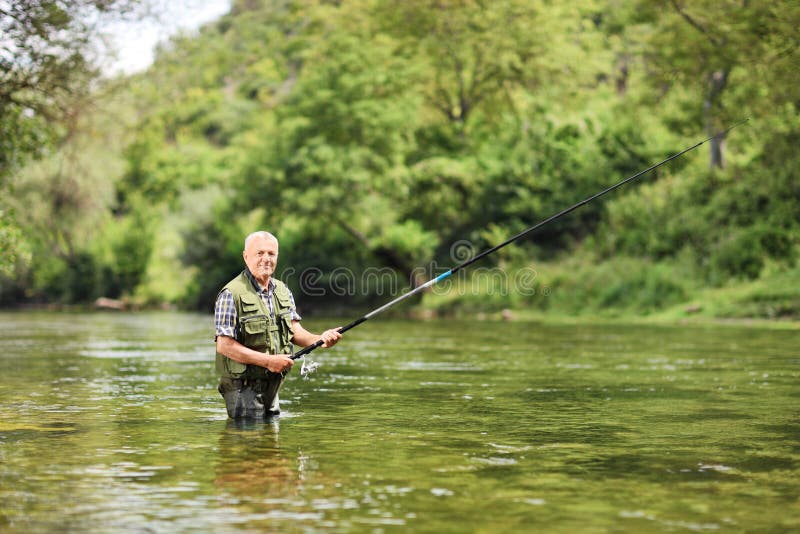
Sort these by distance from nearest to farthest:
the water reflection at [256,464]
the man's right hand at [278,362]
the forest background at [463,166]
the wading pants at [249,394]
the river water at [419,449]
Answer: the river water at [419,449] < the water reflection at [256,464] < the man's right hand at [278,362] < the wading pants at [249,394] < the forest background at [463,166]

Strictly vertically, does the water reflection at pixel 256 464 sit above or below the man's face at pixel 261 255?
below

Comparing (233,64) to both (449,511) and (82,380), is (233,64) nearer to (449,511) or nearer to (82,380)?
(82,380)

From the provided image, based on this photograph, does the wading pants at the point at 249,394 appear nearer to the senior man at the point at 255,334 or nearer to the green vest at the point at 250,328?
the senior man at the point at 255,334

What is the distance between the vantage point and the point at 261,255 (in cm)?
995

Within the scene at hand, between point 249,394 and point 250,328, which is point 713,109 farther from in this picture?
point 250,328

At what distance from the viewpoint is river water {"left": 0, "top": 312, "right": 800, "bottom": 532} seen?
252 inches

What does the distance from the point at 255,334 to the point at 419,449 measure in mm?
1845

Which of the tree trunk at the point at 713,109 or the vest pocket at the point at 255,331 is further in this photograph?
the tree trunk at the point at 713,109

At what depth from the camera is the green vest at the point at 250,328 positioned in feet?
32.5

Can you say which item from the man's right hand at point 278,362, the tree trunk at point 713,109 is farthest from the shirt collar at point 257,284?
the tree trunk at point 713,109

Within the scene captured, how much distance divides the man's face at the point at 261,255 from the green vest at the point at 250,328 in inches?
6.6

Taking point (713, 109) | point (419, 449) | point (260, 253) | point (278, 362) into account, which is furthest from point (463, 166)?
point (419, 449)

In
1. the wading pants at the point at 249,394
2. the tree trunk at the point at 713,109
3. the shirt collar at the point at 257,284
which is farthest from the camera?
the tree trunk at the point at 713,109

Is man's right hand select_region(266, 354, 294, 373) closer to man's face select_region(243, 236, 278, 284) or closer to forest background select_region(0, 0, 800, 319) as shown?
man's face select_region(243, 236, 278, 284)
